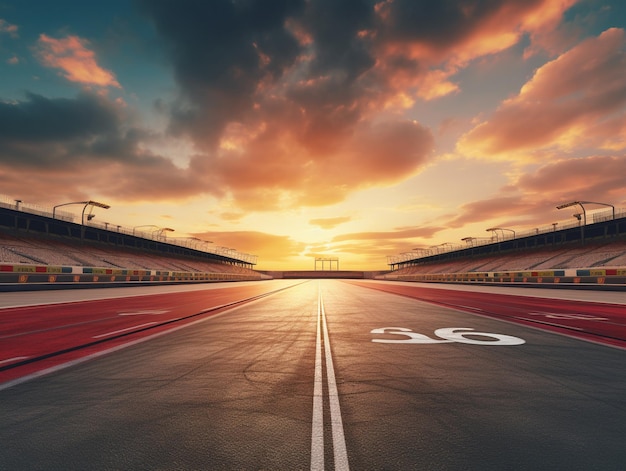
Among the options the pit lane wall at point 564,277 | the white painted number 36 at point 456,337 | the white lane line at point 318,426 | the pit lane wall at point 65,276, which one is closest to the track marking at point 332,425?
the white lane line at point 318,426

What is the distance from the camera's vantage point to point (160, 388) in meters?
4.68

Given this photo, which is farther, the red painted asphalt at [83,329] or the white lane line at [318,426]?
the red painted asphalt at [83,329]

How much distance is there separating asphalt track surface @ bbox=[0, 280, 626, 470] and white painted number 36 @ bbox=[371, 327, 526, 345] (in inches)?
5.1

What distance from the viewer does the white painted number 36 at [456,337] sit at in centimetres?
782

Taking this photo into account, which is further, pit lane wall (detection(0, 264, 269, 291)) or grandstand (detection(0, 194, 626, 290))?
grandstand (detection(0, 194, 626, 290))

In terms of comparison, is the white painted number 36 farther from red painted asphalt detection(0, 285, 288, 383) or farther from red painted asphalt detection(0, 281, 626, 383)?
red painted asphalt detection(0, 285, 288, 383)

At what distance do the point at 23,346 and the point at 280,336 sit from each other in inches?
209

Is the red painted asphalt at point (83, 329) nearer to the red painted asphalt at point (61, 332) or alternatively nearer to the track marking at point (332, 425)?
the red painted asphalt at point (61, 332)

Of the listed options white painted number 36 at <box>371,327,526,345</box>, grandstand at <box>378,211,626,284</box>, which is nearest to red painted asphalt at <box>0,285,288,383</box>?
white painted number 36 at <box>371,327,526,345</box>

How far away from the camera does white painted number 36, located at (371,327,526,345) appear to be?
782 cm

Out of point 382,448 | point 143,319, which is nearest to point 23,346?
point 143,319

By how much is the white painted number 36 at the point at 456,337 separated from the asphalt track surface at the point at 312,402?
13 cm

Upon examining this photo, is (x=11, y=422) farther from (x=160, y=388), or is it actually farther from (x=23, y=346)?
(x=23, y=346)

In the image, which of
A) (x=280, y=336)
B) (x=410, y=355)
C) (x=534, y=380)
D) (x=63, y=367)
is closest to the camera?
(x=534, y=380)
